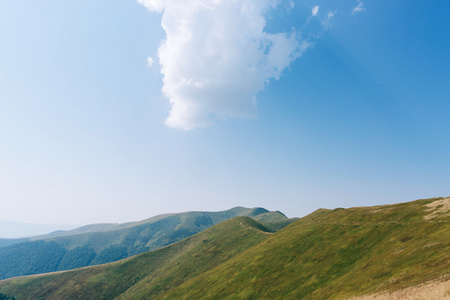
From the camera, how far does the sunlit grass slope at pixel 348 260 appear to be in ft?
134

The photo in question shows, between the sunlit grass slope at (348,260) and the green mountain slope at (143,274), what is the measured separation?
33.6 metres

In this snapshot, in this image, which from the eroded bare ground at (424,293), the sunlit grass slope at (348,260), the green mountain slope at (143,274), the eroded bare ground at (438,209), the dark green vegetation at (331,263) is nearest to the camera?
the eroded bare ground at (424,293)

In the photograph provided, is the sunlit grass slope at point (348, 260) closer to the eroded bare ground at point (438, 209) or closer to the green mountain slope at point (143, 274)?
the eroded bare ground at point (438, 209)

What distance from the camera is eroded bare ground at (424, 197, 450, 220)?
60831 millimetres

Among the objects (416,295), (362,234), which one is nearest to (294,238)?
(362,234)

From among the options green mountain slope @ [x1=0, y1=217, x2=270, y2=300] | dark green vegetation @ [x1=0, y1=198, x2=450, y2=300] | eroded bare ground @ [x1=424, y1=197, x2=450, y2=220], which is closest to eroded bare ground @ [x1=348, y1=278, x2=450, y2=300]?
dark green vegetation @ [x1=0, y1=198, x2=450, y2=300]

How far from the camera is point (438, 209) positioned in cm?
6456

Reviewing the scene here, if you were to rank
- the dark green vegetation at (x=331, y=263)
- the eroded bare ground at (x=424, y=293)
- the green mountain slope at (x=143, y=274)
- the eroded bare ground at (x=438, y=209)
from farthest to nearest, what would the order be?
the green mountain slope at (x=143, y=274) < the eroded bare ground at (x=438, y=209) < the dark green vegetation at (x=331, y=263) < the eroded bare ground at (x=424, y=293)

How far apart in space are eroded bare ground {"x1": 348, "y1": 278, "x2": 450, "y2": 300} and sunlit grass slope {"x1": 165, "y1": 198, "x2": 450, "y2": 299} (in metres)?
3.01

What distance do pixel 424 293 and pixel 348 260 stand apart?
37575 millimetres

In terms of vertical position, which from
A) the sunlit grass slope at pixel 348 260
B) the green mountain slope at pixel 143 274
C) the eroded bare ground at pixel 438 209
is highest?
the eroded bare ground at pixel 438 209

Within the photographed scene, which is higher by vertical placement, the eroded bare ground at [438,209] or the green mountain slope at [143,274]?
the eroded bare ground at [438,209]

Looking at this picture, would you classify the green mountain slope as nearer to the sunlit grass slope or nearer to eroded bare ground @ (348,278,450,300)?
the sunlit grass slope

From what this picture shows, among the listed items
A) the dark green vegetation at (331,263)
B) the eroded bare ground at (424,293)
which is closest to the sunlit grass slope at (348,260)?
the dark green vegetation at (331,263)
